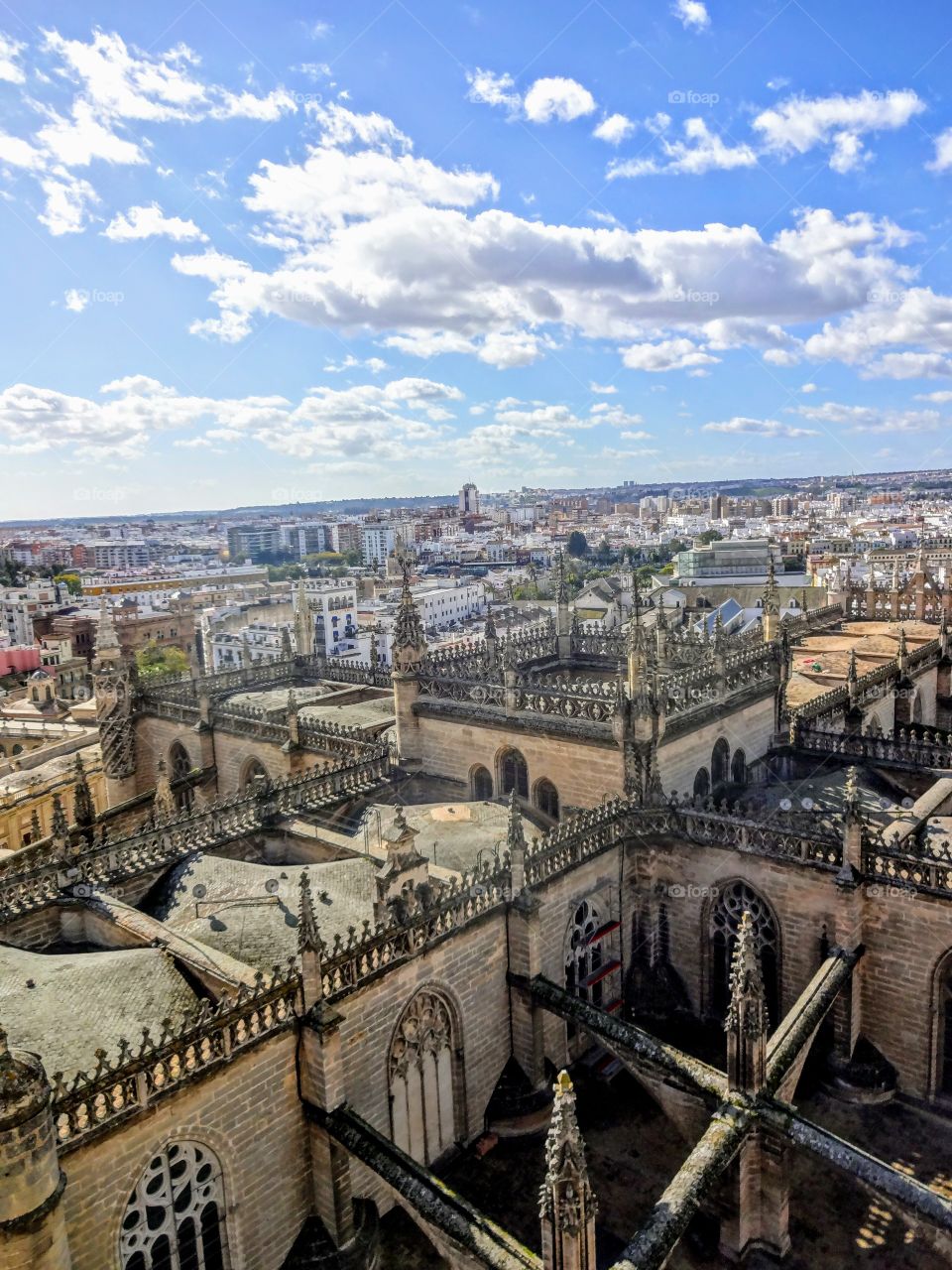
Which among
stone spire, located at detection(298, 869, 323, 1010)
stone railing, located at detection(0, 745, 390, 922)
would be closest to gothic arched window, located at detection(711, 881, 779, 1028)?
stone railing, located at detection(0, 745, 390, 922)

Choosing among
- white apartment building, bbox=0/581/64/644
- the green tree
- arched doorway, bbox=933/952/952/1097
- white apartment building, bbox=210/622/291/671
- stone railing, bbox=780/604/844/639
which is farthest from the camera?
white apartment building, bbox=0/581/64/644

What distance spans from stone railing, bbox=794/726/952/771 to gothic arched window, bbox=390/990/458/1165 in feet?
63.8

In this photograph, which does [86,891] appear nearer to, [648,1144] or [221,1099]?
[221,1099]

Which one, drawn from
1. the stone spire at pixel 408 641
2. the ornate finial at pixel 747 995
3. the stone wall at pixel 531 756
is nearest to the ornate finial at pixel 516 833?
the ornate finial at pixel 747 995

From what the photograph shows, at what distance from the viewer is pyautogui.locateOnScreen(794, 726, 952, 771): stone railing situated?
31.1 m

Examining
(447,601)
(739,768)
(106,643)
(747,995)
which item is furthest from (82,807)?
(447,601)

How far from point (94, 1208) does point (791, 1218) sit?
48.6 feet

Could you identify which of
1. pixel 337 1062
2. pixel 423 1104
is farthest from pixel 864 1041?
pixel 337 1062

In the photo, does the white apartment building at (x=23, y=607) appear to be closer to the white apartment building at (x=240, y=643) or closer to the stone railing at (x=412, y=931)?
the white apartment building at (x=240, y=643)

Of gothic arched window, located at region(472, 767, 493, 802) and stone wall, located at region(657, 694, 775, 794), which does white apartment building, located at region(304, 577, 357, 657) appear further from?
stone wall, located at region(657, 694, 775, 794)

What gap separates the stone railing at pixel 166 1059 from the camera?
13562 mm

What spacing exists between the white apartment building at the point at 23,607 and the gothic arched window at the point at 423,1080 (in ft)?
520

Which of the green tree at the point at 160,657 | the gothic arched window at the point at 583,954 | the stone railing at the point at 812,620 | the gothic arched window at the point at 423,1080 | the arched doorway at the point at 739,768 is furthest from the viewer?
the green tree at the point at 160,657

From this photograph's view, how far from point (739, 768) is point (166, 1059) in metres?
22.7
